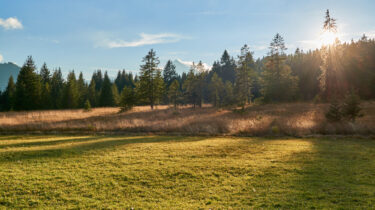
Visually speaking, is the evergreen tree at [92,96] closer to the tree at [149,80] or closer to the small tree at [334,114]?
the tree at [149,80]

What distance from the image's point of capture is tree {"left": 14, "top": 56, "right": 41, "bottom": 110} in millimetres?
44250

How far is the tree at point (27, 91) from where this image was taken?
4425 cm

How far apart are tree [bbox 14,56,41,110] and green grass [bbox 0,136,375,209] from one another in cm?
4451

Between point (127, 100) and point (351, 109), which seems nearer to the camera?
point (351, 109)

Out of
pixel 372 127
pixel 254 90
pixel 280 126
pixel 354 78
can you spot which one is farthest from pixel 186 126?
pixel 254 90

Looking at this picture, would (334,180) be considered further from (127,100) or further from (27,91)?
(27,91)

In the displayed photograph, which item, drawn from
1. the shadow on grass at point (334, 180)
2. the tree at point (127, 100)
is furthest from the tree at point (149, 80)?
the shadow on grass at point (334, 180)

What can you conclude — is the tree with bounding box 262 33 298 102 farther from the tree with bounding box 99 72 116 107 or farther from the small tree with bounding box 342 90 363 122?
the tree with bounding box 99 72 116 107

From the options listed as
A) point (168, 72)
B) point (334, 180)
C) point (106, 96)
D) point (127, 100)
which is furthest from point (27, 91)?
point (334, 180)

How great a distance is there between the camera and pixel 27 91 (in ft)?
146

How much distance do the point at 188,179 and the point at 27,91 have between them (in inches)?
2043

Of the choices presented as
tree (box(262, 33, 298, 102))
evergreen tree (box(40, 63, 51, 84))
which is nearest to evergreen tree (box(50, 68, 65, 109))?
evergreen tree (box(40, 63, 51, 84))

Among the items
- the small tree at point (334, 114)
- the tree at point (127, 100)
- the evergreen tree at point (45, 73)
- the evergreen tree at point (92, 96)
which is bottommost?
the small tree at point (334, 114)

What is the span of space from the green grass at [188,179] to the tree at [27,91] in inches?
1752
